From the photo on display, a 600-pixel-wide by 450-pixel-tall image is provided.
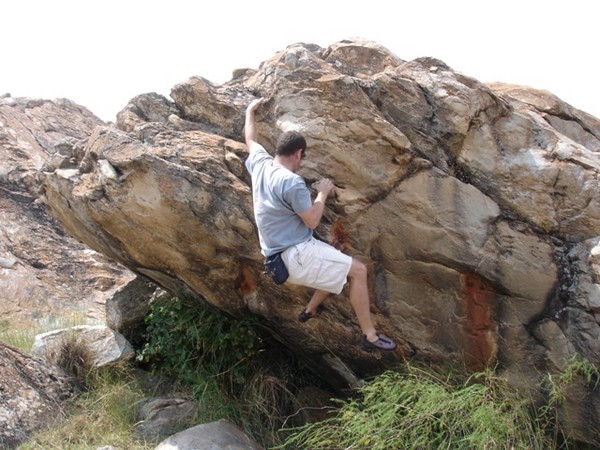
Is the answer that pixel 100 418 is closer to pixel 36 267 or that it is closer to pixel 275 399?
pixel 275 399

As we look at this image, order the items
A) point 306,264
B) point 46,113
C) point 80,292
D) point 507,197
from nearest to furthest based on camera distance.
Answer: point 306,264
point 507,197
point 80,292
point 46,113

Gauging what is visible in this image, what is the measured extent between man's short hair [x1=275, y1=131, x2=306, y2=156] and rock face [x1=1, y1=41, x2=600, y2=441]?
33 cm

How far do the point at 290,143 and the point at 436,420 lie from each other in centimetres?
230

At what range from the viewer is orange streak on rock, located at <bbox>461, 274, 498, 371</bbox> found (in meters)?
5.56

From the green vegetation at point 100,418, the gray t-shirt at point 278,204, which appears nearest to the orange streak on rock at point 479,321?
the gray t-shirt at point 278,204

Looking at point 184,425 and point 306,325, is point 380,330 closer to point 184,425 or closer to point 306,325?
point 306,325

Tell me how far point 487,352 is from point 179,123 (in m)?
3.22

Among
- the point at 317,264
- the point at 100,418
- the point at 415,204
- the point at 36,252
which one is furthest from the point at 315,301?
the point at 36,252

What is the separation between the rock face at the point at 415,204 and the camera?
5.45 metres

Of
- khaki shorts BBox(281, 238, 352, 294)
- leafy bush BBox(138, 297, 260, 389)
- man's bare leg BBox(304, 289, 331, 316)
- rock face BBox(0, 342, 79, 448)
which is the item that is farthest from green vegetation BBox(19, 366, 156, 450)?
khaki shorts BBox(281, 238, 352, 294)

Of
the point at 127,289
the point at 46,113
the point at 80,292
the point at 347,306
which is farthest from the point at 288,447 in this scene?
the point at 46,113

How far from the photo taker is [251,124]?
18.5 ft

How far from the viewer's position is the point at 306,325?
6090 mm

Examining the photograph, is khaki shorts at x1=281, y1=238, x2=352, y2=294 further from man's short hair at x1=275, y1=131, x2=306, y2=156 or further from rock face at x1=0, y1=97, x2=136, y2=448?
rock face at x1=0, y1=97, x2=136, y2=448
